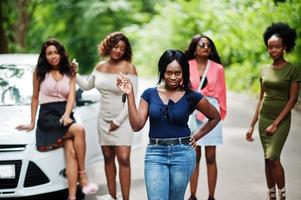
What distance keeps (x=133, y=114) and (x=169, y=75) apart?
1.50 feet

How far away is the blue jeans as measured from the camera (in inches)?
196

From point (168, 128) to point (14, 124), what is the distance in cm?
271

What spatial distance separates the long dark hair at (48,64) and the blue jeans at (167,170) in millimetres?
2409

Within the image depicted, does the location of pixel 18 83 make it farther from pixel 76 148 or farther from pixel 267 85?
pixel 267 85

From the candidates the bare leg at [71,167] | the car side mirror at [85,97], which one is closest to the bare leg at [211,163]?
the bare leg at [71,167]

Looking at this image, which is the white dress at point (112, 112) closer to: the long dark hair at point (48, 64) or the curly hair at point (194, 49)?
the long dark hair at point (48, 64)

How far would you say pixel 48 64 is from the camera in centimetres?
717

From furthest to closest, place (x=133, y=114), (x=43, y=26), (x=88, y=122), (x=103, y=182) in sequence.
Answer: (x=43, y=26) → (x=103, y=182) → (x=88, y=122) → (x=133, y=114)

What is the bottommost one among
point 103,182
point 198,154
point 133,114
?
point 103,182

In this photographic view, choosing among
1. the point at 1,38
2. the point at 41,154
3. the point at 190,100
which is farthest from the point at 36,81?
the point at 1,38

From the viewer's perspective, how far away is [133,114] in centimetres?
498

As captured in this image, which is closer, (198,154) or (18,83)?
(198,154)

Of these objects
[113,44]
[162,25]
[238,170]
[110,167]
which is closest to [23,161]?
[110,167]

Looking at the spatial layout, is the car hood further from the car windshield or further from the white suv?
the car windshield
